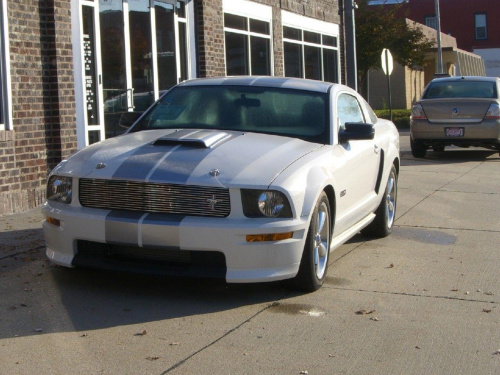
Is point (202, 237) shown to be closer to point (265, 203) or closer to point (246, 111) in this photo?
point (265, 203)

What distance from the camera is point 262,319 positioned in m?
5.58

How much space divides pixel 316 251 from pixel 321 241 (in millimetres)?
200

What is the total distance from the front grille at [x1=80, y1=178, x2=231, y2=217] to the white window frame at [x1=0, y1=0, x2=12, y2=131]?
4252 mm

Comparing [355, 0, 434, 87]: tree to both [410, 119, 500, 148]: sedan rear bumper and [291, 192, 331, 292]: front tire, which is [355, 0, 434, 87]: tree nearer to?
[410, 119, 500, 148]: sedan rear bumper

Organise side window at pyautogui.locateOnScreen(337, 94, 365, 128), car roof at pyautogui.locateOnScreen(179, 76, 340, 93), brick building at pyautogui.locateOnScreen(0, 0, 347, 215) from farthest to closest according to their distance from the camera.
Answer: brick building at pyautogui.locateOnScreen(0, 0, 347, 215), side window at pyautogui.locateOnScreen(337, 94, 365, 128), car roof at pyautogui.locateOnScreen(179, 76, 340, 93)

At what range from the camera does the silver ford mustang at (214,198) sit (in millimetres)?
5730

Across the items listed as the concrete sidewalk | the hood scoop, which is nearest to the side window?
the hood scoop

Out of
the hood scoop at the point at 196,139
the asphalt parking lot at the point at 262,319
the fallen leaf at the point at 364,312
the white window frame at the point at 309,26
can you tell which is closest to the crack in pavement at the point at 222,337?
the asphalt parking lot at the point at 262,319

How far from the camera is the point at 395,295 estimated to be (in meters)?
6.35

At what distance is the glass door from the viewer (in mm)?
12430

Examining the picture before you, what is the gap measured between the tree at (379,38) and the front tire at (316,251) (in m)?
29.3

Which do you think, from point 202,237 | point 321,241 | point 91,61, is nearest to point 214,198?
point 202,237

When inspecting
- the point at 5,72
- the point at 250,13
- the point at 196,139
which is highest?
the point at 250,13

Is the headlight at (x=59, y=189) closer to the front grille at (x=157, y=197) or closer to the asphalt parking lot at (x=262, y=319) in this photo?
the front grille at (x=157, y=197)
